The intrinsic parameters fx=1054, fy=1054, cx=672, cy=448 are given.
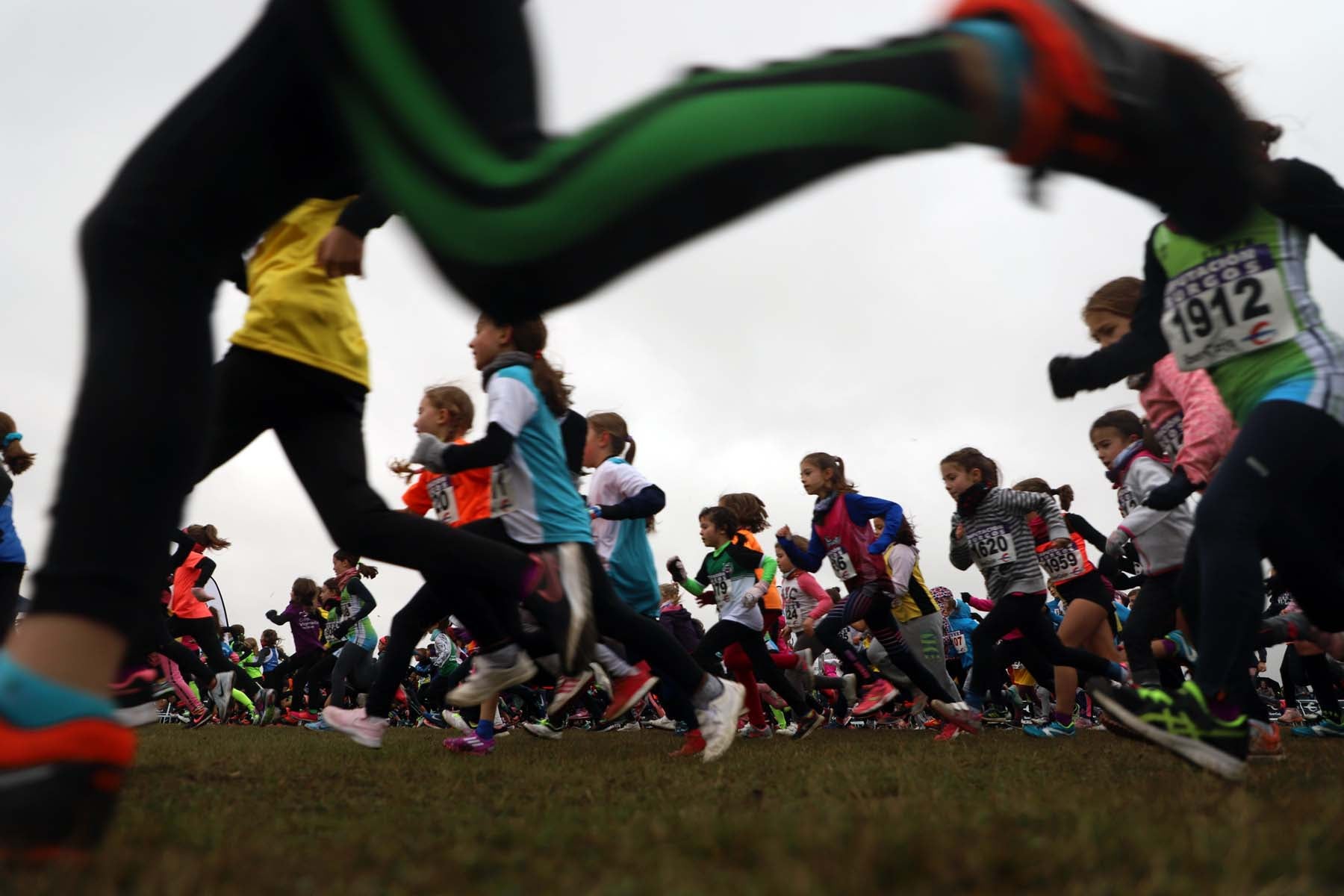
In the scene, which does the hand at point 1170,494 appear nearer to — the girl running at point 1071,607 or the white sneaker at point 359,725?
the white sneaker at point 359,725

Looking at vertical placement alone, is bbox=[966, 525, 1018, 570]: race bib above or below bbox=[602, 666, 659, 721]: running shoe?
above

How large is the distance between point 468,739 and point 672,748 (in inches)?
50.0

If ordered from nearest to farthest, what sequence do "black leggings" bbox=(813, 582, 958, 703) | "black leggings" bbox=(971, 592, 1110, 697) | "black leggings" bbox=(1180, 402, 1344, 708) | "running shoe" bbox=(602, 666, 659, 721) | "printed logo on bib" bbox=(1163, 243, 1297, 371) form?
"black leggings" bbox=(1180, 402, 1344, 708) → "printed logo on bib" bbox=(1163, 243, 1297, 371) → "running shoe" bbox=(602, 666, 659, 721) → "black leggings" bbox=(971, 592, 1110, 697) → "black leggings" bbox=(813, 582, 958, 703)

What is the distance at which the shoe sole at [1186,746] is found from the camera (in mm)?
2479

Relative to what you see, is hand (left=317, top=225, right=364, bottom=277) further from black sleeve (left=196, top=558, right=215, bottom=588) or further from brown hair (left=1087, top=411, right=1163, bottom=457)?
black sleeve (left=196, top=558, right=215, bottom=588)

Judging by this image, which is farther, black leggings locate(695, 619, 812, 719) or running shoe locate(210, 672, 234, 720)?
running shoe locate(210, 672, 234, 720)

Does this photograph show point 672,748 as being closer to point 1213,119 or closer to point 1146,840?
point 1146,840

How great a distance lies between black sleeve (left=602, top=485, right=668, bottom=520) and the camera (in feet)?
21.6

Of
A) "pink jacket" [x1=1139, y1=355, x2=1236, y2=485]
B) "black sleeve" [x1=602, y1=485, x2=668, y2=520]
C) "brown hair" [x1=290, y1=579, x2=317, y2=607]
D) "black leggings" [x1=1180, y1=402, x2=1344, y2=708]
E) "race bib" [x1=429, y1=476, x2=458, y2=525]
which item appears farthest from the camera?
"brown hair" [x1=290, y1=579, x2=317, y2=607]

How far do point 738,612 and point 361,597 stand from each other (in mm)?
5586

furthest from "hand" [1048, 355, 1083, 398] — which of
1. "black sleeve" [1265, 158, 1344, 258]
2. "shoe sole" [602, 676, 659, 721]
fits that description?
"shoe sole" [602, 676, 659, 721]

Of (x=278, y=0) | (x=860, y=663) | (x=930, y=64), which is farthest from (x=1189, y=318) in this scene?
(x=860, y=663)

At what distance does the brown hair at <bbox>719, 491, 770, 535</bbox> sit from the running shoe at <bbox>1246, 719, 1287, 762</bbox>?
5618mm

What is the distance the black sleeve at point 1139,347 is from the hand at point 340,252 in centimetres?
186
